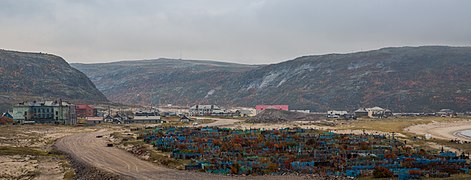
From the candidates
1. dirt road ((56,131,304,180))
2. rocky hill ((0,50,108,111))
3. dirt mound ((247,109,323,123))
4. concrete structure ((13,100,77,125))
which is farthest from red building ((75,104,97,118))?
dirt road ((56,131,304,180))

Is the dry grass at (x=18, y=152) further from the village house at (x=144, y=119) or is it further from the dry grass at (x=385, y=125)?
the village house at (x=144, y=119)

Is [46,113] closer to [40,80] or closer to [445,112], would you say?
[40,80]

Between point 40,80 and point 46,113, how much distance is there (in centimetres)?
7764

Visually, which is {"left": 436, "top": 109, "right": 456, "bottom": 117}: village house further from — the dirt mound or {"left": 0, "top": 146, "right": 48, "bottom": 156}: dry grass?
{"left": 0, "top": 146, "right": 48, "bottom": 156}: dry grass

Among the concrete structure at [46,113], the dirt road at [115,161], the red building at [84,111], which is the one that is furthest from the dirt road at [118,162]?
the red building at [84,111]

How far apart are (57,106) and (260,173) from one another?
7425cm

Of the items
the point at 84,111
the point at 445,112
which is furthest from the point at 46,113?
the point at 445,112

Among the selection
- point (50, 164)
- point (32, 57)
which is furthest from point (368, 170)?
point (32, 57)

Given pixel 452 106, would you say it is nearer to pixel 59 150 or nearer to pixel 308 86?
pixel 308 86

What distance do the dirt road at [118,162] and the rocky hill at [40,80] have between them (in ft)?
293

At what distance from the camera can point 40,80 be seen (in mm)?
168500

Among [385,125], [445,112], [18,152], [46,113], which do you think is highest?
[46,113]

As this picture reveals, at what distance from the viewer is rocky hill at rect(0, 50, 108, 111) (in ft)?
507

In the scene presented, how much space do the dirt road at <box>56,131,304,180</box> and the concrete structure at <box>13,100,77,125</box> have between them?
37779mm
